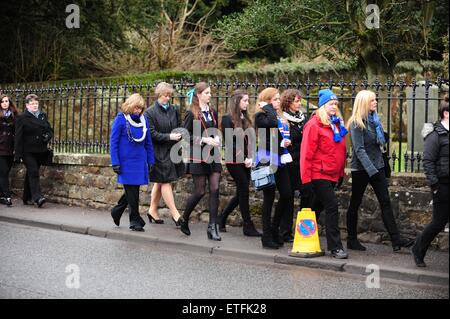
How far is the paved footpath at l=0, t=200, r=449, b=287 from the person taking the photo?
8.34 meters

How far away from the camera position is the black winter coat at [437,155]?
26.5ft

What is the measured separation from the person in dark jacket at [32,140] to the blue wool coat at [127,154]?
3.14m

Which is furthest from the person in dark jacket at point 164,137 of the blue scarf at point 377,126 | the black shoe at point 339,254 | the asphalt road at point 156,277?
the blue scarf at point 377,126

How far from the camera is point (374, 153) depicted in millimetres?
9367

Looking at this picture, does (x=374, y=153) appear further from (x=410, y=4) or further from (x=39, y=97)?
(x=39, y=97)

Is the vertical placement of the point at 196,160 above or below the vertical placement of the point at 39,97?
below

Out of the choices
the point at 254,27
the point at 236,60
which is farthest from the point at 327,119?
the point at 236,60

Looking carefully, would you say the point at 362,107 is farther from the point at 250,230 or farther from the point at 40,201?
the point at 40,201

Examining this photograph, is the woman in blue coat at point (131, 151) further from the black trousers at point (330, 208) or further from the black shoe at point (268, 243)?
the black trousers at point (330, 208)

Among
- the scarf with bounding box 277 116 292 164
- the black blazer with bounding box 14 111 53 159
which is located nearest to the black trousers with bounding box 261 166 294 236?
the scarf with bounding box 277 116 292 164

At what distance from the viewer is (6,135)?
13883mm

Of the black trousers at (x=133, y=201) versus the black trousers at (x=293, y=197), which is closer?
the black trousers at (x=293, y=197)
